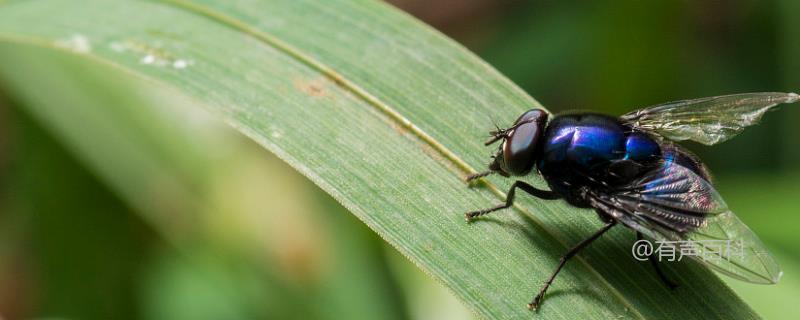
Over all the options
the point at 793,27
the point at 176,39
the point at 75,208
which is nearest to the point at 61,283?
the point at 75,208

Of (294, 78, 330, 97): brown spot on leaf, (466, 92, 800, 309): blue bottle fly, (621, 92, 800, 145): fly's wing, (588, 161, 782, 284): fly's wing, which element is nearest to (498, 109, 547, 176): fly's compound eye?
(466, 92, 800, 309): blue bottle fly

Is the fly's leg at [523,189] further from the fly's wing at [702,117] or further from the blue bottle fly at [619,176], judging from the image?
the fly's wing at [702,117]

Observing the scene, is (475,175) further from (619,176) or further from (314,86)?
(314,86)

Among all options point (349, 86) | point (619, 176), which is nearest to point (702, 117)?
point (619, 176)

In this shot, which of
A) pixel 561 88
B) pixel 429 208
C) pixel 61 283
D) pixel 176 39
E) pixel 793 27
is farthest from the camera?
pixel 561 88

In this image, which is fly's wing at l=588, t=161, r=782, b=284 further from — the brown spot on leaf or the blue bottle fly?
the brown spot on leaf

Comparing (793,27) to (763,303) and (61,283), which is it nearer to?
(763,303)
